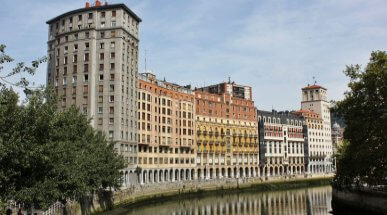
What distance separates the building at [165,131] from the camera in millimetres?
111938

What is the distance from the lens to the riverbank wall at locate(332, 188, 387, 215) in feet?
199

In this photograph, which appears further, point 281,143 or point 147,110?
point 281,143

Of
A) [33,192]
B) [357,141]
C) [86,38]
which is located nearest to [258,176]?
[86,38]

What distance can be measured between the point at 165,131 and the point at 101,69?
1184 inches

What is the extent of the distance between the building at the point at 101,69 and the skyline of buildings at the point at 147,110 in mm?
234

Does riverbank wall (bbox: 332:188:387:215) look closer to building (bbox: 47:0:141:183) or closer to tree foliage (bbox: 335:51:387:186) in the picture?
tree foliage (bbox: 335:51:387:186)

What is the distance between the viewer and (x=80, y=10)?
333ft

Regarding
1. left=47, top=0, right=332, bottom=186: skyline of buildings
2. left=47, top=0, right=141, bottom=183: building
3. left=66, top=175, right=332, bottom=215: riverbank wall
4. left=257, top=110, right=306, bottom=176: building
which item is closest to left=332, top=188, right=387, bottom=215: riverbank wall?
left=66, top=175, right=332, bottom=215: riverbank wall

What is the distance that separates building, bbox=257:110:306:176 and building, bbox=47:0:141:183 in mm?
73921

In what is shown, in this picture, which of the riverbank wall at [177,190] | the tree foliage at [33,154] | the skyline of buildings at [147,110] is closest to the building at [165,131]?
the skyline of buildings at [147,110]

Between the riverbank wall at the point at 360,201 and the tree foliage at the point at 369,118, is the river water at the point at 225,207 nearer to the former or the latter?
the riverbank wall at the point at 360,201

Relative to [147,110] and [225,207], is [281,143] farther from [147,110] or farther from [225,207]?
[225,207]

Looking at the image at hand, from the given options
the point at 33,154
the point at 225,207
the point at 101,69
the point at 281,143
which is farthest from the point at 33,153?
the point at 281,143

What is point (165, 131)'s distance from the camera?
122 metres
